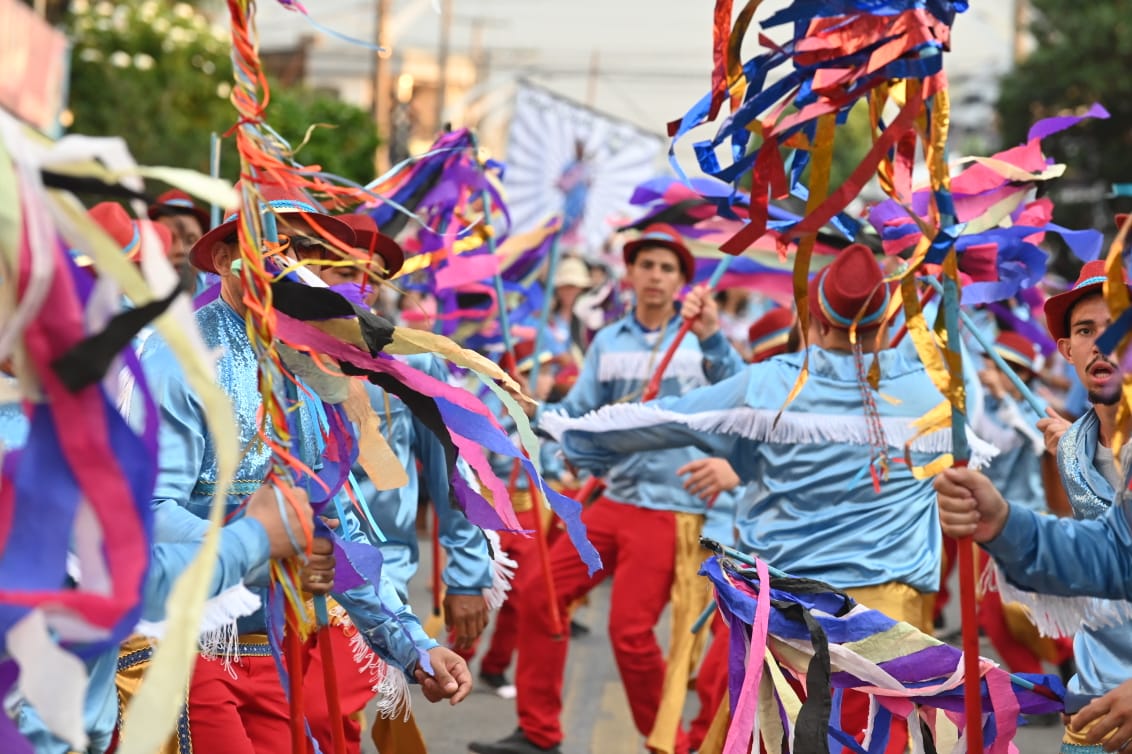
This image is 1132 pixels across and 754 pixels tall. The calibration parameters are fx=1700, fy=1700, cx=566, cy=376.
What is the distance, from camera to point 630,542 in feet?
23.6

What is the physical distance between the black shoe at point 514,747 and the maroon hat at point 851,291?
2.51 meters

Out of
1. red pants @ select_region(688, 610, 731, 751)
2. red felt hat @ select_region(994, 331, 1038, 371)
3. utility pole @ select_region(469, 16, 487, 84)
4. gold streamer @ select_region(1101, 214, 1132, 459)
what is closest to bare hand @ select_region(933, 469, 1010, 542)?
gold streamer @ select_region(1101, 214, 1132, 459)

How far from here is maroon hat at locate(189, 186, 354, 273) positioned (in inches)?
161

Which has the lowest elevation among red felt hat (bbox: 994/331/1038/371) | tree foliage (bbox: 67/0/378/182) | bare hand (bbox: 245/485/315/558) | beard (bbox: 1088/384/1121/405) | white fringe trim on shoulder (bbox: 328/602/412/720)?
white fringe trim on shoulder (bbox: 328/602/412/720)

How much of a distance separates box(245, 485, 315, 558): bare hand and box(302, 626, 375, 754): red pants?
1.39 meters

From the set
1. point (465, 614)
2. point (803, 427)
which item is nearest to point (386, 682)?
point (465, 614)

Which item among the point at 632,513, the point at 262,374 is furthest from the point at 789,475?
the point at 262,374

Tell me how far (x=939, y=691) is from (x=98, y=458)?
2.32 meters

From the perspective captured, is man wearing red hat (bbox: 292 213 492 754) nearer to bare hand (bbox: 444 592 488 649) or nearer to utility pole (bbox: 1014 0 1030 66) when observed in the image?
bare hand (bbox: 444 592 488 649)

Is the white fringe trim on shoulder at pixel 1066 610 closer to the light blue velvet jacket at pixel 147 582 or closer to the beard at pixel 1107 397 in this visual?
the beard at pixel 1107 397

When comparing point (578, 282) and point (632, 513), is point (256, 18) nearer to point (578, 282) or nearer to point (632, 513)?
point (632, 513)

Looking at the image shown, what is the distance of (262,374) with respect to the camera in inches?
130

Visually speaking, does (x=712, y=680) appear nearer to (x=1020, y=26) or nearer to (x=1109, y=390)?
(x=1109, y=390)

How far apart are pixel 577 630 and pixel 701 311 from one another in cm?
341
